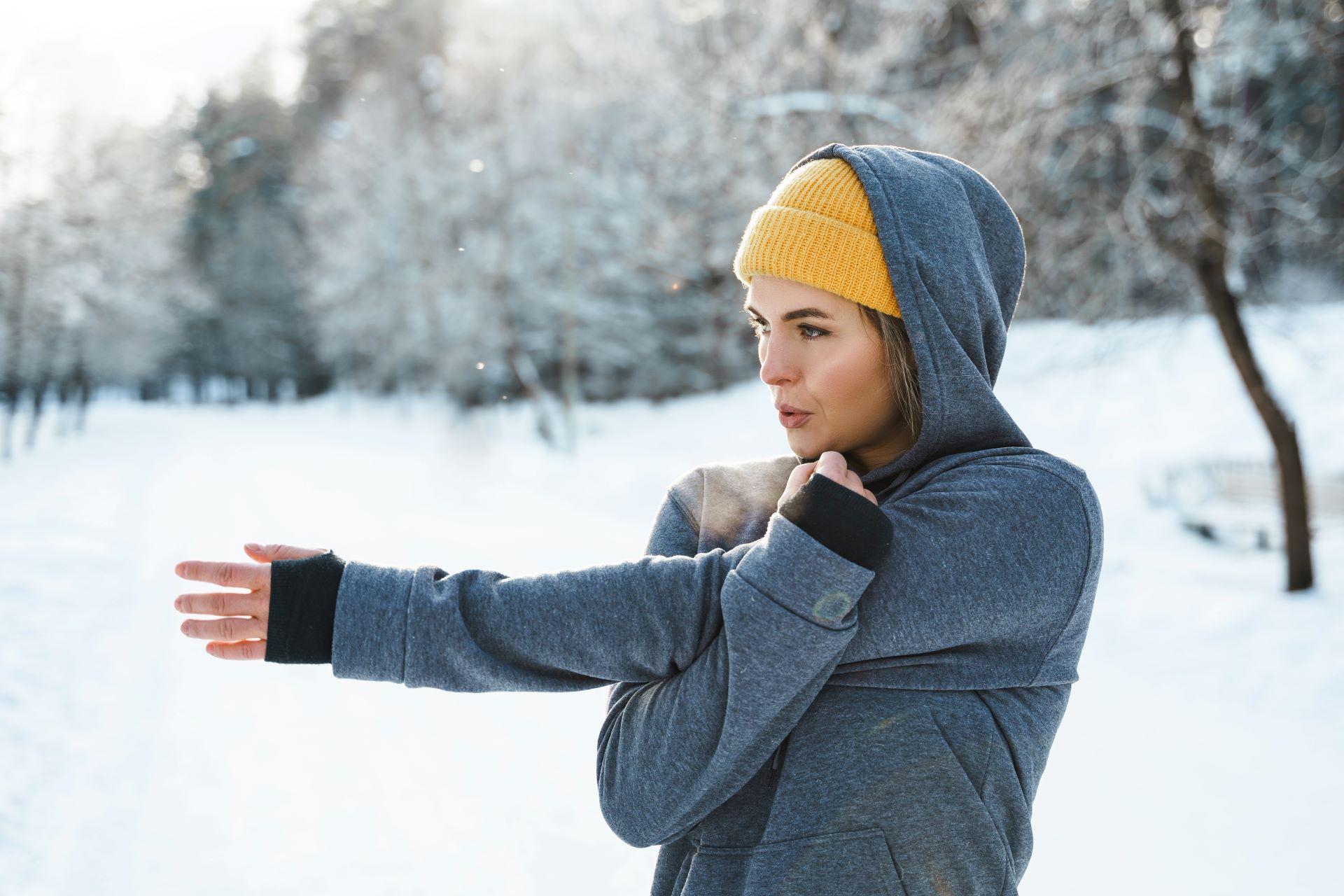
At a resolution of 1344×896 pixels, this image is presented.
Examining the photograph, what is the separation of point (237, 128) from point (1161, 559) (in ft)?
153

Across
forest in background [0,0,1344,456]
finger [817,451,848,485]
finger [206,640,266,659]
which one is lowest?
finger [206,640,266,659]

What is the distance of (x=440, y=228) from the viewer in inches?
916

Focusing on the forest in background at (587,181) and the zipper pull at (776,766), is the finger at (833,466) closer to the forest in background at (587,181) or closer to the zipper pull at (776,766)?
the zipper pull at (776,766)

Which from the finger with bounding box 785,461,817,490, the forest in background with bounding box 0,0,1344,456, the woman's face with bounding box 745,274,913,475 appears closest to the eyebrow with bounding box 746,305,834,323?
the woman's face with bounding box 745,274,913,475

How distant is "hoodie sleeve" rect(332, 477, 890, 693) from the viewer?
3.70ft

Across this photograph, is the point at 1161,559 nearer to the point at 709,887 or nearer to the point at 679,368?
the point at 709,887

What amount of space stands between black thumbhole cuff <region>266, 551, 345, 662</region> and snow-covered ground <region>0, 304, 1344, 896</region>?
230 centimetres

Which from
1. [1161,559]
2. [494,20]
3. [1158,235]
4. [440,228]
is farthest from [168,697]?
[494,20]

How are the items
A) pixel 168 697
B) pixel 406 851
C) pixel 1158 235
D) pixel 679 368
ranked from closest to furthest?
pixel 406 851 → pixel 168 697 → pixel 1158 235 → pixel 679 368

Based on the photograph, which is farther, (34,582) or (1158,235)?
(34,582)

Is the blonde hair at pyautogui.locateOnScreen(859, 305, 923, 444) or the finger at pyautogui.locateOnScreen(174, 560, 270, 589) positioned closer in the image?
the finger at pyautogui.locateOnScreen(174, 560, 270, 589)

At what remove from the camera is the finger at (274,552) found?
48.1 inches

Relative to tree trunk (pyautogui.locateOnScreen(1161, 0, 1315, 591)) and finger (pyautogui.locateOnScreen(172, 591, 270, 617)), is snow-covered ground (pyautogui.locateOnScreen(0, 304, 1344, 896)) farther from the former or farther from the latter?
finger (pyautogui.locateOnScreen(172, 591, 270, 617))

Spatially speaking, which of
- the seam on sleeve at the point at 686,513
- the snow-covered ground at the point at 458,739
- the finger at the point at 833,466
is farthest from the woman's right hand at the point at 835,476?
the snow-covered ground at the point at 458,739
